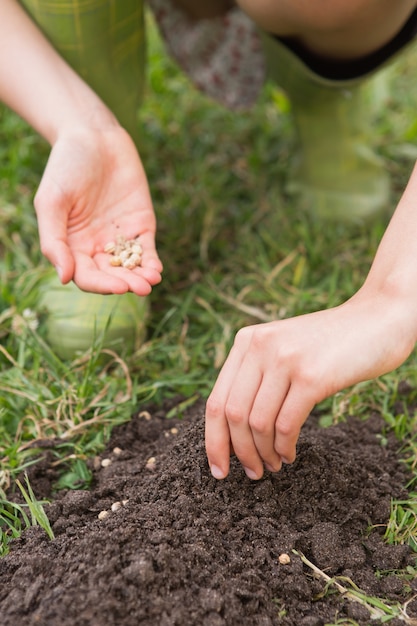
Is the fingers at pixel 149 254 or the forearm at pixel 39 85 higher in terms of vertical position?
the forearm at pixel 39 85

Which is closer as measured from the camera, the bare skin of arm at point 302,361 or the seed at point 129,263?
the bare skin of arm at point 302,361

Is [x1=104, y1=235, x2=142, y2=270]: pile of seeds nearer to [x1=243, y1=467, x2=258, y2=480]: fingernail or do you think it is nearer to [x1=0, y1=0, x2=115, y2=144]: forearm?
[x1=0, y1=0, x2=115, y2=144]: forearm

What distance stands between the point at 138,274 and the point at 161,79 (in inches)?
60.6

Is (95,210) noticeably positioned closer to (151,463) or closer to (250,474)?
(151,463)

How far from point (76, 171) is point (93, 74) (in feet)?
1.59

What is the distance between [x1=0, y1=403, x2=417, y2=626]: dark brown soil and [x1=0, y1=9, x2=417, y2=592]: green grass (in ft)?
0.25

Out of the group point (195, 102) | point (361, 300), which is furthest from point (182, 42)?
point (361, 300)

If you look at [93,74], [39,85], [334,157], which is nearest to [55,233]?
[39,85]

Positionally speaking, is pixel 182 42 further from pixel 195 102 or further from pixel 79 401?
pixel 79 401

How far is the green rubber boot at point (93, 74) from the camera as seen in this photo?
1.68 metres

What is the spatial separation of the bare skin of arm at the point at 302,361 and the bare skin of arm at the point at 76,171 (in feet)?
1.20

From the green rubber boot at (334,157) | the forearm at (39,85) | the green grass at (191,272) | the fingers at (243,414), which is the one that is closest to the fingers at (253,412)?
the fingers at (243,414)

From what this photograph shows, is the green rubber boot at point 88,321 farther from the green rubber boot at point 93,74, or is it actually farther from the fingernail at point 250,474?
the fingernail at point 250,474

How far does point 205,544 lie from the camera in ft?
3.76
